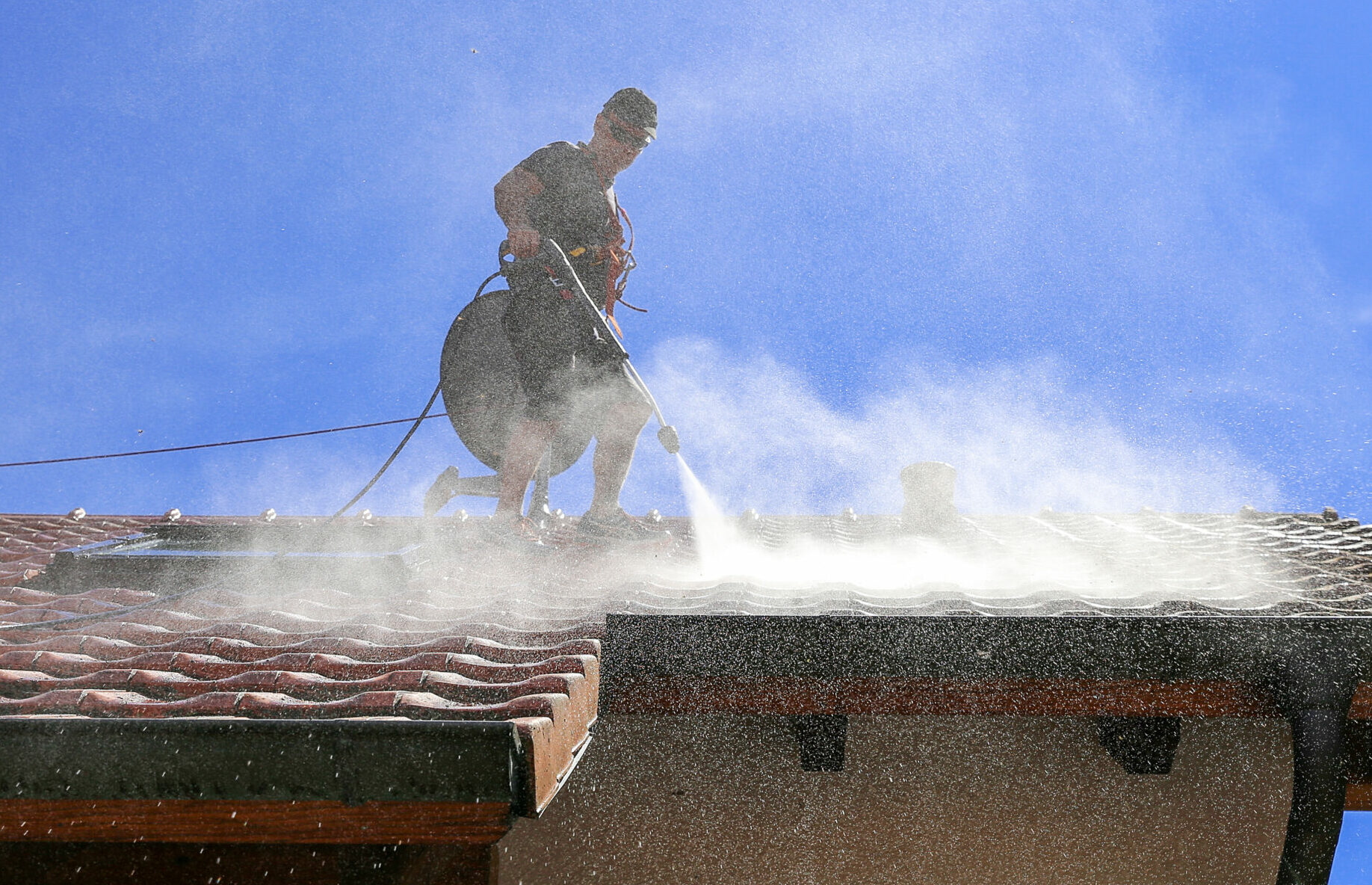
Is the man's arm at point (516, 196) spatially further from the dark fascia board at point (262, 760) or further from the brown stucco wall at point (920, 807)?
the dark fascia board at point (262, 760)

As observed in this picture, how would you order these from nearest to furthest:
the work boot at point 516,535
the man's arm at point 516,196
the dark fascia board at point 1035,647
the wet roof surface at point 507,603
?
1. the wet roof surface at point 507,603
2. the dark fascia board at point 1035,647
3. the work boot at point 516,535
4. the man's arm at point 516,196

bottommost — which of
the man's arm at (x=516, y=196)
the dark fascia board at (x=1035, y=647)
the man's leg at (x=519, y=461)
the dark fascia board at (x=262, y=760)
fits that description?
the dark fascia board at (x=262, y=760)

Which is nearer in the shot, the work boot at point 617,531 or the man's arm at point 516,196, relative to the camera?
the man's arm at point 516,196

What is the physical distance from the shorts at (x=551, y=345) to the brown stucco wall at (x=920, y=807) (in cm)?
208

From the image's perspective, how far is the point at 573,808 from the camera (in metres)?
2.76

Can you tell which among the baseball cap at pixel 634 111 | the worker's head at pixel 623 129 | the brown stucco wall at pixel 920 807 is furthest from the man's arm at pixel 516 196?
the brown stucco wall at pixel 920 807

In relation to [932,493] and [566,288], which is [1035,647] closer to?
[566,288]

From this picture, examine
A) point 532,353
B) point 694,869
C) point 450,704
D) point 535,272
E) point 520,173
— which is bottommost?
point 694,869

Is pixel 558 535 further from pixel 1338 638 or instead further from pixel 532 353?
pixel 1338 638

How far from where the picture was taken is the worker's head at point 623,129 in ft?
14.8

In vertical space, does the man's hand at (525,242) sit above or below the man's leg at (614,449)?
above

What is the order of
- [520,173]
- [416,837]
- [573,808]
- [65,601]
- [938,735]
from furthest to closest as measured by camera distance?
[520,173] → [65,601] → [938,735] → [573,808] → [416,837]

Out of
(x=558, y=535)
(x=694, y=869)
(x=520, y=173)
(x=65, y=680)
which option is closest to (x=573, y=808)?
(x=694, y=869)

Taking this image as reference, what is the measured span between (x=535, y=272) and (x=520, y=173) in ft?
1.71
